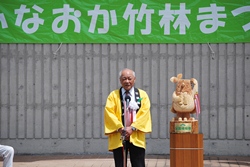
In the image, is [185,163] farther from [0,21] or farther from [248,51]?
[0,21]

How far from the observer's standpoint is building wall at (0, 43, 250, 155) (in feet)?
46.9

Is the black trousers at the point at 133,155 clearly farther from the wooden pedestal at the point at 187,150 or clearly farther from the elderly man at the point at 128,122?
the wooden pedestal at the point at 187,150

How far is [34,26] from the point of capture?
14516 mm

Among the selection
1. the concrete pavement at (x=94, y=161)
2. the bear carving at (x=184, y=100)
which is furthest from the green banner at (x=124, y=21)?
the bear carving at (x=184, y=100)

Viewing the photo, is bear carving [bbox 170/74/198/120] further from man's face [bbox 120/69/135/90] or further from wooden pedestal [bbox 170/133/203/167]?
man's face [bbox 120/69/135/90]

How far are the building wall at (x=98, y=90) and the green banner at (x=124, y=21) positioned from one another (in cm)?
21

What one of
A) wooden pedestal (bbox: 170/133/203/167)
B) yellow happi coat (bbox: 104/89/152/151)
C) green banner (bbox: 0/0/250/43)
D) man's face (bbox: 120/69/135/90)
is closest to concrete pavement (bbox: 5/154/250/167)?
green banner (bbox: 0/0/250/43)

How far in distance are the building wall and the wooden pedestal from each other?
3.71 metres

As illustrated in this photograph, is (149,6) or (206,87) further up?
(149,6)

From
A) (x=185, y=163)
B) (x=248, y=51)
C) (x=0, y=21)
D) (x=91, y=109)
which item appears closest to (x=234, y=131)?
(x=248, y=51)

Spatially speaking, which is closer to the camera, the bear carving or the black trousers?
the black trousers

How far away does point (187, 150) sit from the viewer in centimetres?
1065

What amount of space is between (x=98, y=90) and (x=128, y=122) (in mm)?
4361

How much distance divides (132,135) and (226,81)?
4.63 meters
